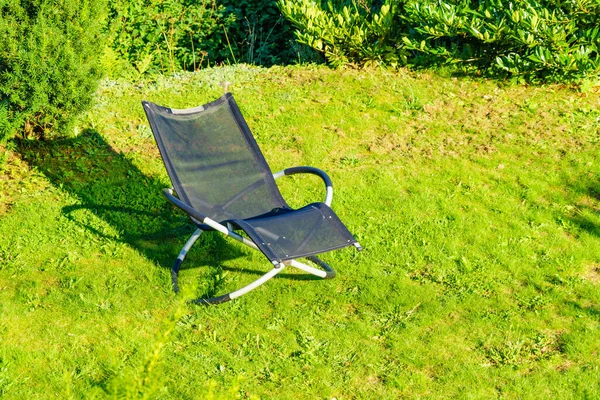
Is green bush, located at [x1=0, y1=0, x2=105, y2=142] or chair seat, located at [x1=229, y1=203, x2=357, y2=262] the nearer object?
chair seat, located at [x1=229, y1=203, x2=357, y2=262]

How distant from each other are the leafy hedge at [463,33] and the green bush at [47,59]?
8.51ft

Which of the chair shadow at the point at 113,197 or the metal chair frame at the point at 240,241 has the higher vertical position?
the metal chair frame at the point at 240,241

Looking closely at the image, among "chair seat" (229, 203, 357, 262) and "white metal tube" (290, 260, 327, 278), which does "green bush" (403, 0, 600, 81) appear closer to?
"chair seat" (229, 203, 357, 262)

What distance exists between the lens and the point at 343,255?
6.00m

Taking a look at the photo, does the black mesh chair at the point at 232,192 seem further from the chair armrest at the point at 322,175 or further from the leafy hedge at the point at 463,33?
the leafy hedge at the point at 463,33

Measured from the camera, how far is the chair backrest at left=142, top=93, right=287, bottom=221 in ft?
18.7

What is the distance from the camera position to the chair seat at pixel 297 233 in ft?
16.3

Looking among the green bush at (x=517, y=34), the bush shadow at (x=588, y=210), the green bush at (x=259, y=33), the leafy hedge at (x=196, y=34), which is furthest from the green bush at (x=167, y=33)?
the bush shadow at (x=588, y=210)

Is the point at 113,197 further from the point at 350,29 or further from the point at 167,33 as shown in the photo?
the point at 167,33

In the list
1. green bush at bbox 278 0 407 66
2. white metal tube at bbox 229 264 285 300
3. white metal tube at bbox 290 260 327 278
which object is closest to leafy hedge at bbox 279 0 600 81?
green bush at bbox 278 0 407 66

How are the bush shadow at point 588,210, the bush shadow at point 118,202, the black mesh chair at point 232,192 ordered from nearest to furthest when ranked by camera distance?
the black mesh chair at point 232,192 → the bush shadow at point 118,202 → the bush shadow at point 588,210

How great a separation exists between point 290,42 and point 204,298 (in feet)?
16.4

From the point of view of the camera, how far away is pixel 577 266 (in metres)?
5.84

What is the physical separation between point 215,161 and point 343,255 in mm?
1157
